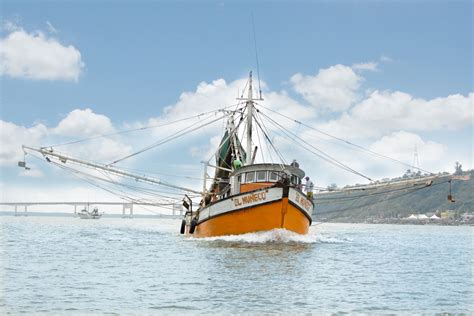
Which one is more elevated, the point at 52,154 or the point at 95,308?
the point at 52,154

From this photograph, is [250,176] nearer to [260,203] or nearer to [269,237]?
[260,203]

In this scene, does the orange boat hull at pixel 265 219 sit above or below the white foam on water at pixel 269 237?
above

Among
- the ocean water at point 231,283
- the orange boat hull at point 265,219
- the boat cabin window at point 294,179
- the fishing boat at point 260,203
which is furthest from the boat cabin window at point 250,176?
the ocean water at point 231,283

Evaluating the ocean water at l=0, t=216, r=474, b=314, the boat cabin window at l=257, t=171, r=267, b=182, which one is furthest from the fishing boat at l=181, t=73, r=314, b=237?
the ocean water at l=0, t=216, r=474, b=314

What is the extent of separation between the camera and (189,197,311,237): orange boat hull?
34.8 meters

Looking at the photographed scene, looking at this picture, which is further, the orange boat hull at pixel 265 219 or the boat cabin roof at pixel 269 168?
the boat cabin roof at pixel 269 168

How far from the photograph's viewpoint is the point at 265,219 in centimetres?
3503

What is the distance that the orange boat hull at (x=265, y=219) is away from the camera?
114ft

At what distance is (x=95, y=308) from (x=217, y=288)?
4349 mm

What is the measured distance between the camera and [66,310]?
1500 centimetres

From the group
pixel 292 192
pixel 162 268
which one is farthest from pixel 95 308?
pixel 292 192

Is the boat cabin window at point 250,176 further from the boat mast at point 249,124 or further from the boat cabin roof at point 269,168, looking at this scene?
the boat mast at point 249,124

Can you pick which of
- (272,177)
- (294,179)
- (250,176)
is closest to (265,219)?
(272,177)

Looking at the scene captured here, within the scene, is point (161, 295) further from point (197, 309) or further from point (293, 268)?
point (293, 268)
